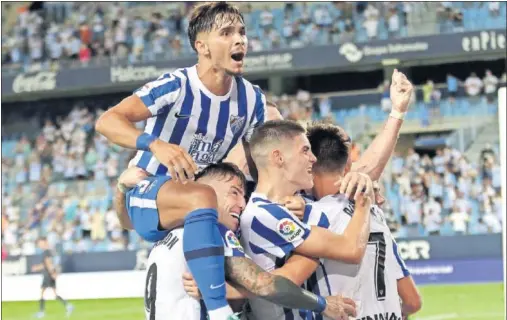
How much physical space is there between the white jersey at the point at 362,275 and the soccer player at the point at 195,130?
50cm

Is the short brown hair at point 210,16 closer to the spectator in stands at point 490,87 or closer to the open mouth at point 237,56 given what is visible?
the open mouth at point 237,56

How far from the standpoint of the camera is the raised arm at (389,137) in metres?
5.36

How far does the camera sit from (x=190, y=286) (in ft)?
15.1

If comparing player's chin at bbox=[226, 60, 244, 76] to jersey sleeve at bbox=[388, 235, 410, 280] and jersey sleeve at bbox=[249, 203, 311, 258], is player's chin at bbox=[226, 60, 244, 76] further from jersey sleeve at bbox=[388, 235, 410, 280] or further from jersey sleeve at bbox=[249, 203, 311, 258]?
jersey sleeve at bbox=[388, 235, 410, 280]

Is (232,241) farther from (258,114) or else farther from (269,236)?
(258,114)

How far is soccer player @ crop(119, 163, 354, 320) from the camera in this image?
438 centimetres

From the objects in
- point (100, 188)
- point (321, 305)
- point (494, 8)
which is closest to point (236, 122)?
point (321, 305)

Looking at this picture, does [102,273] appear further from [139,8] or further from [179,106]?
[179,106]

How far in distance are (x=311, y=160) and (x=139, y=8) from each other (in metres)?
26.0

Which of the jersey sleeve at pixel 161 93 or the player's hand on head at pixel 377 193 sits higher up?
the jersey sleeve at pixel 161 93

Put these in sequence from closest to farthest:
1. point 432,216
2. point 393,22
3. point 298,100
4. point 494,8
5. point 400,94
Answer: point 400,94
point 432,216
point 494,8
point 393,22
point 298,100

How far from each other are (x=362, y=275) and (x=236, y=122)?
1.58 m

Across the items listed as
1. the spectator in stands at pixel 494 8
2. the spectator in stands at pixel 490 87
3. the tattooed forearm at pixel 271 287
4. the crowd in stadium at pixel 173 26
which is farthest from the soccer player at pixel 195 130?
the crowd in stadium at pixel 173 26

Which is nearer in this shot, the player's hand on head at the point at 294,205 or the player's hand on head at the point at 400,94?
the player's hand on head at the point at 294,205
